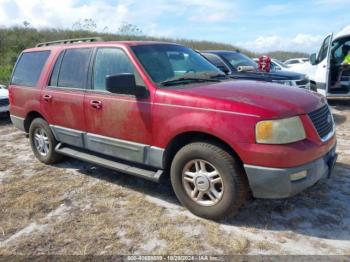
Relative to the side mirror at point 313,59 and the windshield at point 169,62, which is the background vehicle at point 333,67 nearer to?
the side mirror at point 313,59

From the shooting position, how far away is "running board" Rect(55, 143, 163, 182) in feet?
13.2

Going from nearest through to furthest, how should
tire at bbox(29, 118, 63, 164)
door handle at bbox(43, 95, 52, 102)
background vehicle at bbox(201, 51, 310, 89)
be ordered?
door handle at bbox(43, 95, 52, 102) → tire at bbox(29, 118, 63, 164) → background vehicle at bbox(201, 51, 310, 89)

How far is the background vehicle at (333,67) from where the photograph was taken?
32.1ft

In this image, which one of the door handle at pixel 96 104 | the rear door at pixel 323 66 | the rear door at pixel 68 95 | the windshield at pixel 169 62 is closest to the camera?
the windshield at pixel 169 62

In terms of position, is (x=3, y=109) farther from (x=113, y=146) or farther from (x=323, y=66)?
(x=323, y=66)

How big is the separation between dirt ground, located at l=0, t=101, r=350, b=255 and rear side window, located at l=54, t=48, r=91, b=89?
1347 mm

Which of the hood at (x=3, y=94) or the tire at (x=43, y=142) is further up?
the hood at (x=3, y=94)

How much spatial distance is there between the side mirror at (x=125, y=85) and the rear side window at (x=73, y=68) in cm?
105

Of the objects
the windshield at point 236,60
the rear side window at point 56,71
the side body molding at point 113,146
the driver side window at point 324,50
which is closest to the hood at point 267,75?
the windshield at point 236,60

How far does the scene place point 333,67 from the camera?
10242 millimetres

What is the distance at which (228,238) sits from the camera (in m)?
3.40

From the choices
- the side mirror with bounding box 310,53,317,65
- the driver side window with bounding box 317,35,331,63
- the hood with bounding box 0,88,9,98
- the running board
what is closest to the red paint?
the running board

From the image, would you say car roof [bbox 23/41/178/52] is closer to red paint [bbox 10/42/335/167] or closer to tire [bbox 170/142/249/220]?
red paint [bbox 10/42/335/167]

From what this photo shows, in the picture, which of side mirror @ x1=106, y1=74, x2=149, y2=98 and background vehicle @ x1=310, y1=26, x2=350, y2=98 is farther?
background vehicle @ x1=310, y1=26, x2=350, y2=98
